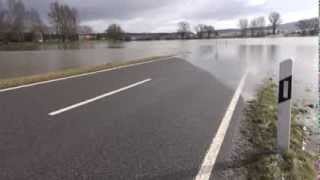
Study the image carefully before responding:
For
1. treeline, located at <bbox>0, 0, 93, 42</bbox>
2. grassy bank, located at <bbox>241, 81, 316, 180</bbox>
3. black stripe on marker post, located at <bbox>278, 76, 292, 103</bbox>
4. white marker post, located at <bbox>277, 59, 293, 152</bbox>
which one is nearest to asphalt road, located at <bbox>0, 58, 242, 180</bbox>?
grassy bank, located at <bbox>241, 81, 316, 180</bbox>

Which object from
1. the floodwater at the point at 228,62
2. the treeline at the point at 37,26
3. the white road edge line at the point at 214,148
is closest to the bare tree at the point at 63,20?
the treeline at the point at 37,26

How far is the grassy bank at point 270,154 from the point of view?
3.80 metres

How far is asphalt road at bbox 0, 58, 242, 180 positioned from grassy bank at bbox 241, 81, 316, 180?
0.41m

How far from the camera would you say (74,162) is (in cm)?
394

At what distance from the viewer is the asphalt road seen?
12.4 feet

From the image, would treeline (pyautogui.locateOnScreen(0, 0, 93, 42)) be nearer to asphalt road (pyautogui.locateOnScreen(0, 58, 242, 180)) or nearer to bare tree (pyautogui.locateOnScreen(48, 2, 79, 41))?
bare tree (pyautogui.locateOnScreen(48, 2, 79, 41))

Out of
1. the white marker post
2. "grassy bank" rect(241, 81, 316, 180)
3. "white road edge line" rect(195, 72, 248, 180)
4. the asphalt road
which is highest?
the white marker post

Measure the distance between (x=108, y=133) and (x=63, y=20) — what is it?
111609mm

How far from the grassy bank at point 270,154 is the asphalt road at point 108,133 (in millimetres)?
415

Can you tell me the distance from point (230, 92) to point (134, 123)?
431cm

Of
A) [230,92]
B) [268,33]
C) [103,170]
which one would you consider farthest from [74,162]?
[268,33]

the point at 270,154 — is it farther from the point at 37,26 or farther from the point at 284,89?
the point at 37,26

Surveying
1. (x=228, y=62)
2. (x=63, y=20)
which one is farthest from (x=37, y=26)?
(x=228, y=62)

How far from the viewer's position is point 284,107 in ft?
14.5
